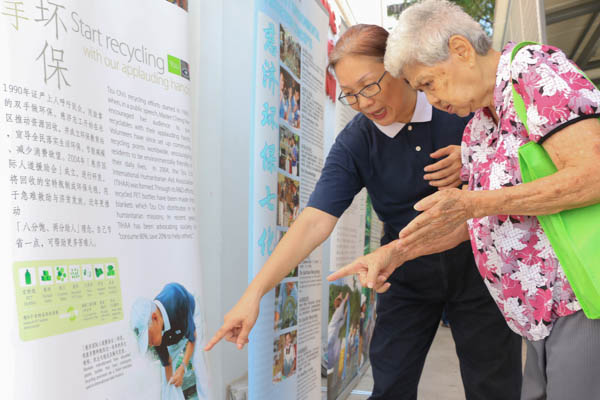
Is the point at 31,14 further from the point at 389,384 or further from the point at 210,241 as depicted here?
the point at 389,384

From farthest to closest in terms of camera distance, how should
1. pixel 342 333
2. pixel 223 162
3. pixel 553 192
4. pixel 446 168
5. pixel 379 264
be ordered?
1. pixel 342 333
2. pixel 223 162
3. pixel 446 168
4. pixel 379 264
5. pixel 553 192

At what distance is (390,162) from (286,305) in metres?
0.67

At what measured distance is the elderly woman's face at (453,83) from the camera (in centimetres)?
126

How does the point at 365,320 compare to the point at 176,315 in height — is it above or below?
below

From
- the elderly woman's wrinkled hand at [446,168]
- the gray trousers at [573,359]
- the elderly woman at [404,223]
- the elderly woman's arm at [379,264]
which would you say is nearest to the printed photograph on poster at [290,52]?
the elderly woman at [404,223]

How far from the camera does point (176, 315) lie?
4.39ft

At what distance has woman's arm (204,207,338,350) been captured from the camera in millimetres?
1410

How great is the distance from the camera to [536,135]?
1.04 metres

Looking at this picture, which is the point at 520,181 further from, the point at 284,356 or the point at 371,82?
the point at 284,356

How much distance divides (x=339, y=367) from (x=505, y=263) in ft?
7.16

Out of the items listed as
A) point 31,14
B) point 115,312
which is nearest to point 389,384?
point 115,312

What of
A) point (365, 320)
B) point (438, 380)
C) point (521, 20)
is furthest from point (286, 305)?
point (521, 20)

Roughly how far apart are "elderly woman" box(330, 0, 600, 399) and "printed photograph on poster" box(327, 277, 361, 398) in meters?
1.59

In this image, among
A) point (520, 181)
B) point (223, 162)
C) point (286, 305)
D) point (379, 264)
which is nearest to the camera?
point (520, 181)
